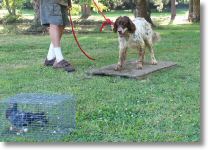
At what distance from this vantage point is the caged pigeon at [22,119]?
429 cm

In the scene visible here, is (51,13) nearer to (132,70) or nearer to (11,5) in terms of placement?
(132,70)

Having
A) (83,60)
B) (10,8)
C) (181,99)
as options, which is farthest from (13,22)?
(181,99)

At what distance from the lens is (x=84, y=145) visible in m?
3.99

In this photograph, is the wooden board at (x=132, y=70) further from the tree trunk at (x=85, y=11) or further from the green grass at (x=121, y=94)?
the tree trunk at (x=85, y=11)

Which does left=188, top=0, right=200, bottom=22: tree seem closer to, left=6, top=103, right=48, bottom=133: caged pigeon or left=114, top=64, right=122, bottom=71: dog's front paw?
left=114, top=64, right=122, bottom=71: dog's front paw

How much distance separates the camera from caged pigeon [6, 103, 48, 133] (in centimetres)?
429

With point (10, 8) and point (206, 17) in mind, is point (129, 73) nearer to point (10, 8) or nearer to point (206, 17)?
point (206, 17)

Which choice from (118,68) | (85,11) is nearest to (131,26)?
(118,68)

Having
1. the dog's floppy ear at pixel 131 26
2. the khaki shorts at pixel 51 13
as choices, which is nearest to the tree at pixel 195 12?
the khaki shorts at pixel 51 13

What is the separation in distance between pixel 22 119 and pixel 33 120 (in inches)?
4.1

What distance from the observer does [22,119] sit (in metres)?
4.28

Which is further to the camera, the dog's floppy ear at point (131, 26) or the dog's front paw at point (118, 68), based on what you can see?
the dog's front paw at point (118, 68)

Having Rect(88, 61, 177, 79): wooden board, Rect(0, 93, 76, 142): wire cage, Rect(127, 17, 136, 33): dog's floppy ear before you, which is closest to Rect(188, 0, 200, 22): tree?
Rect(88, 61, 177, 79): wooden board

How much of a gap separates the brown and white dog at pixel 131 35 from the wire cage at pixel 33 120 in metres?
2.86
